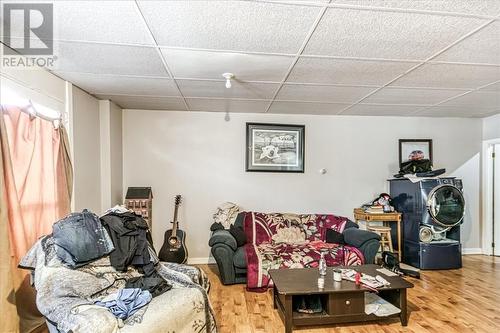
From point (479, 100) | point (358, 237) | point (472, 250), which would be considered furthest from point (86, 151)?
point (472, 250)

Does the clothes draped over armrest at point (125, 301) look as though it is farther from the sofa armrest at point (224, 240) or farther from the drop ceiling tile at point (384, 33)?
the drop ceiling tile at point (384, 33)

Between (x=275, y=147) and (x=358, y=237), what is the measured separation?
5.99ft

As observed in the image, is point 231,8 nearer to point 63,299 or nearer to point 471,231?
point 63,299

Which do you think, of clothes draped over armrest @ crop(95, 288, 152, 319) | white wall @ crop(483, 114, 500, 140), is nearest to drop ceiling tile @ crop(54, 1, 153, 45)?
clothes draped over armrest @ crop(95, 288, 152, 319)

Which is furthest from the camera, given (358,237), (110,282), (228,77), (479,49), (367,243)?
(358,237)

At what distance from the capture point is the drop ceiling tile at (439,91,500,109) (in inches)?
144

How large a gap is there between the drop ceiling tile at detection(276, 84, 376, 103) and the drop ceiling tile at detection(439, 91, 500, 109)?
4.40 ft

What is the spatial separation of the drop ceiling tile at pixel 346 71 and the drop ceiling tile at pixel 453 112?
6.04 feet

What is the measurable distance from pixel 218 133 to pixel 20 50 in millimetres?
2702

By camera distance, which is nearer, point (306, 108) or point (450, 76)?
point (450, 76)

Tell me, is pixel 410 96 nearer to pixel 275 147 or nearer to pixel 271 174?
pixel 275 147

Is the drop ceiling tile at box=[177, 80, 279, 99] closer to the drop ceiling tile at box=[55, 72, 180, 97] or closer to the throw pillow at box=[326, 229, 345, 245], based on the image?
the drop ceiling tile at box=[55, 72, 180, 97]

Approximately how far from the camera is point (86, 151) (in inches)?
141

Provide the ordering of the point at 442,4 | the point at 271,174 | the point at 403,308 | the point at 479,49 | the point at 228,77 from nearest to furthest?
the point at 442,4 → the point at 479,49 → the point at 403,308 → the point at 228,77 → the point at 271,174
